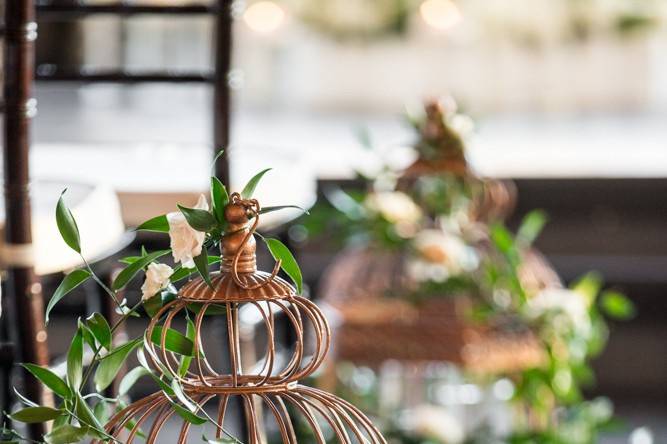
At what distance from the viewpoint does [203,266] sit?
0.64m

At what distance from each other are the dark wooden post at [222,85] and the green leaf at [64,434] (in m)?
0.68

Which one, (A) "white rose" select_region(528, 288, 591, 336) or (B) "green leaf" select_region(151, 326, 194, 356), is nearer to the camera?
(B) "green leaf" select_region(151, 326, 194, 356)

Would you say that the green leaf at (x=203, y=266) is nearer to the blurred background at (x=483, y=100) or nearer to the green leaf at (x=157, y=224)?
the green leaf at (x=157, y=224)

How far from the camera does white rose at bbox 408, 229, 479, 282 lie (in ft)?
6.40

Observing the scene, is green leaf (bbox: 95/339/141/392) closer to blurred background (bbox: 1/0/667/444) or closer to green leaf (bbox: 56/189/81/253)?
green leaf (bbox: 56/189/81/253)

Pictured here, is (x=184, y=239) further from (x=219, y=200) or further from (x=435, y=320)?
(x=435, y=320)

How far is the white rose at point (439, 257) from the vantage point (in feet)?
6.40

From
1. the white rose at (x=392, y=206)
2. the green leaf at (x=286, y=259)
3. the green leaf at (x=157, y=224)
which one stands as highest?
the white rose at (x=392, y=206)

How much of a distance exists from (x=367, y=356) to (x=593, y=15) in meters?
2.77

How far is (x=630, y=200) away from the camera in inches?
132

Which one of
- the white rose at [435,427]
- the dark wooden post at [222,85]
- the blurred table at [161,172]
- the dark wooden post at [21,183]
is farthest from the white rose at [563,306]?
the dark wooden post at [21,183]

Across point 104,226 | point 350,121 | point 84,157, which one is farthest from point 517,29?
point 104,226

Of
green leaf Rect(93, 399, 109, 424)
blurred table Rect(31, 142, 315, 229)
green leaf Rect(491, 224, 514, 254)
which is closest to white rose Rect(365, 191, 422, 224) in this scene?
green leaf Rect(491, 224, 514, 254)

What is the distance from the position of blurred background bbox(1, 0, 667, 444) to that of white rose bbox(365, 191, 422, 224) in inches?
31.4
